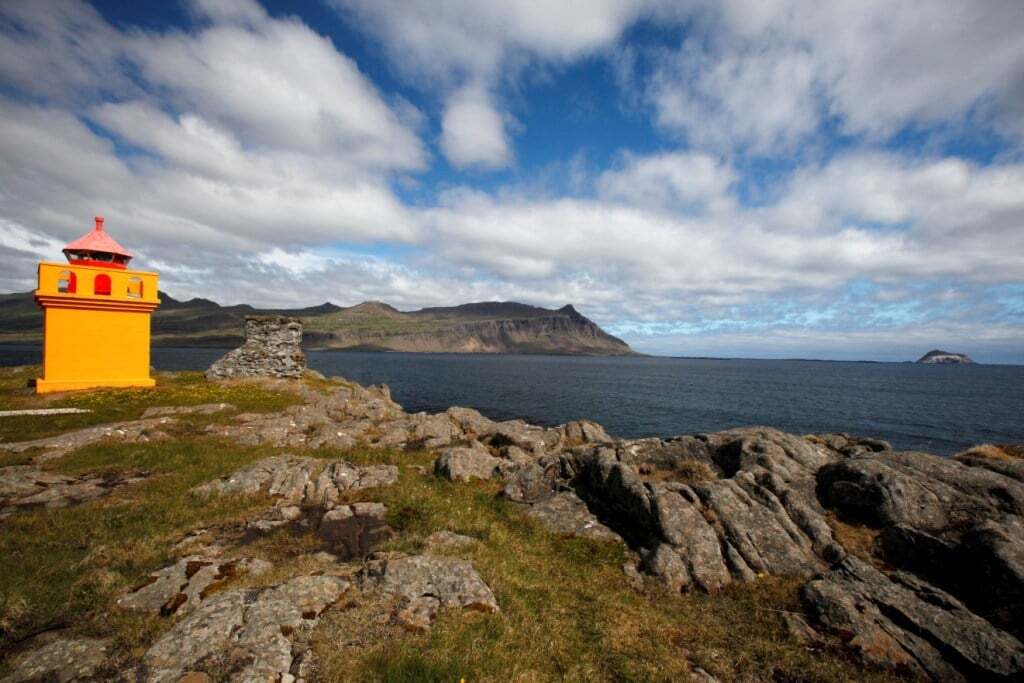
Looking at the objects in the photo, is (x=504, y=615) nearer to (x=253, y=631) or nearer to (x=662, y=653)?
(x=662, y=653)

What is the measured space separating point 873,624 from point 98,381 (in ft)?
168

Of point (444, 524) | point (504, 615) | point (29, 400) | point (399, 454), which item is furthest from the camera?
point (29, 400)

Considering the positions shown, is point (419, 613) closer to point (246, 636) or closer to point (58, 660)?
point (246, 636)

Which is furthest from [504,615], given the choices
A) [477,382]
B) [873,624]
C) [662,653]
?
[477,382]

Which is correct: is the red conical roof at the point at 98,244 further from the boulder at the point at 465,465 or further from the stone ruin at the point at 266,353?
the boulder at the point at 465,465

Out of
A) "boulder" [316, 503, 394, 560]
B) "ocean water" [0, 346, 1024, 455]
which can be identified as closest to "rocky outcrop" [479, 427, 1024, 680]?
"boulder" [316, 503, 394, 560]

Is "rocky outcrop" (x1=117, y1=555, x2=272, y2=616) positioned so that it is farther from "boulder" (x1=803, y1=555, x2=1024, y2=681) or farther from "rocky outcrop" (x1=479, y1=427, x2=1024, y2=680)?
"boulder" (x1=803, y1=555, x2=1024, y2=681)

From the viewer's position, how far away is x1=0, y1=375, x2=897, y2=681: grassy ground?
907 centimetres

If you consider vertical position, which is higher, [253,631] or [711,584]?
[253,631]

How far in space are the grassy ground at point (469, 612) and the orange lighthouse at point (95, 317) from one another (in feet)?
93.1

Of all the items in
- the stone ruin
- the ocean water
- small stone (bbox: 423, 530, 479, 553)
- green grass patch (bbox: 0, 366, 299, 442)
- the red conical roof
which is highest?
the red conical roof

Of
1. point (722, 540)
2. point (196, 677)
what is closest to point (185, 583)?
point (196, 677)

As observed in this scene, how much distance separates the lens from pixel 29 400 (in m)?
32.4

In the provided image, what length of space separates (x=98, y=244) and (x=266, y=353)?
16.1 meters
